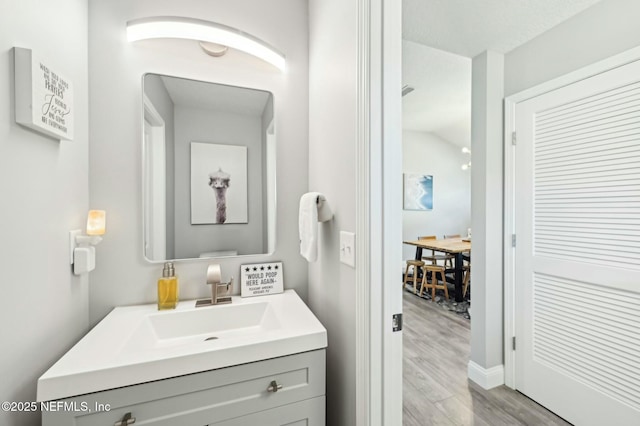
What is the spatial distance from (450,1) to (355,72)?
1.11m

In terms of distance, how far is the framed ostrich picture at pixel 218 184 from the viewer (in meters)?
1.33

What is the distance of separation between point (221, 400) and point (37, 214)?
819mm

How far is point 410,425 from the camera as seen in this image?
1572 millimetres

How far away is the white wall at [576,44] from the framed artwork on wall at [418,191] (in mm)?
3736

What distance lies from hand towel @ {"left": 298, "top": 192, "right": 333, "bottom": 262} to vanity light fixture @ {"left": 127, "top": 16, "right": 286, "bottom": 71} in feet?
2.68

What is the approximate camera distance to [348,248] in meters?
0.96

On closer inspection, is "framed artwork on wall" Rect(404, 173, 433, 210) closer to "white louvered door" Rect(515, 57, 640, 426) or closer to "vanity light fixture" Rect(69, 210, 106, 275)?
"white louvered door" Rect(515, 57, 640, 426)

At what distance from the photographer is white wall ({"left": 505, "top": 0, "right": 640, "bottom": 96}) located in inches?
53.0

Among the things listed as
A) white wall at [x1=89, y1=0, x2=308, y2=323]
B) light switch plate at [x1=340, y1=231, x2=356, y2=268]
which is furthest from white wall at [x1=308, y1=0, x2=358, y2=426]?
white wall at [x1=89, y1=0, x2=308, y2=323]

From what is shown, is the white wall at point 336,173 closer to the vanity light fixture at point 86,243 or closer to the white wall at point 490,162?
the vanity light fixture at point 86,243

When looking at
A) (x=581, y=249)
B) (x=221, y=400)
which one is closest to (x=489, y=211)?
(x=581, y=249)

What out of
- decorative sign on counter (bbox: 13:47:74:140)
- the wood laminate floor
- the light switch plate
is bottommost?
the wood laminate floor

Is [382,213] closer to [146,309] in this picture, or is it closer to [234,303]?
[234,303]

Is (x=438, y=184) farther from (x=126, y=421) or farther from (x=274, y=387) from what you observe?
(x=126, y=421)
